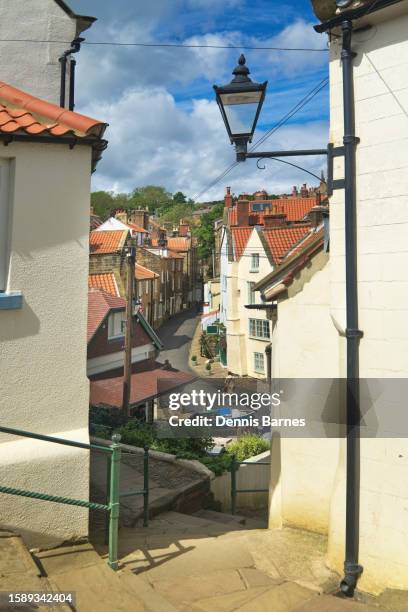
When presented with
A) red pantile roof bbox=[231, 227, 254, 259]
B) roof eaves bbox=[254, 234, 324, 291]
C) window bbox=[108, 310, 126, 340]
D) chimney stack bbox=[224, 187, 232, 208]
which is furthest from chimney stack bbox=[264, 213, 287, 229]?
roof eaves bbox=[254, 234, 324, 291]

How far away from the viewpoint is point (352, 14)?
430cm

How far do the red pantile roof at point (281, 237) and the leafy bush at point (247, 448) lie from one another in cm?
1817

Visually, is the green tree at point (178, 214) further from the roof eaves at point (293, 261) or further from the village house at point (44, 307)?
the village house at point (44, 307)

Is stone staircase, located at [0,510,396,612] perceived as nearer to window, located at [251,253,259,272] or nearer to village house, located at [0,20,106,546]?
village house, located at [0,20,106,546]

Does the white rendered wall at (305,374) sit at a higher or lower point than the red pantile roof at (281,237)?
lower

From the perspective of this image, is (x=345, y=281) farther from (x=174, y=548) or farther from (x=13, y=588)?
(x=13, y=588)

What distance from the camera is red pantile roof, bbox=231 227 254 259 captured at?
33.6 metres

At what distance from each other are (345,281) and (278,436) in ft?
9.67

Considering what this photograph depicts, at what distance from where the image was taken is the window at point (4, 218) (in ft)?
14.2

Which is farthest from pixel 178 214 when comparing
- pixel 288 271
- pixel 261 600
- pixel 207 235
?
pixel 261 600

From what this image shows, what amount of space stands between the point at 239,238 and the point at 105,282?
1017 cm

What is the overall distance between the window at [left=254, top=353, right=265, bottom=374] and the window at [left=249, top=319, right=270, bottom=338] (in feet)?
3.98

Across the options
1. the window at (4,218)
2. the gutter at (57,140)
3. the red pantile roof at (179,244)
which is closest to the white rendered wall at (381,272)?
the gutter at (57,140)

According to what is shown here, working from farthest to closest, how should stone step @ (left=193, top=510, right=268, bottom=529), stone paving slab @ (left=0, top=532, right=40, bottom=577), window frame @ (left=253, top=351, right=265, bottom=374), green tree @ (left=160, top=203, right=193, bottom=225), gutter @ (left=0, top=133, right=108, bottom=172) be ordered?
green tree @ (left=160, top=203, right=193, bottom=225) → window frame @ (left=253, top=351, right=265, bottom=374) → stone step @ (left=193, top=510, right=268, bottom=529) → gutter @ (left=0, top=133, right=108, bottom=172) → stone paving slab @ (left=0, top=532, right=40, bottom=577)
